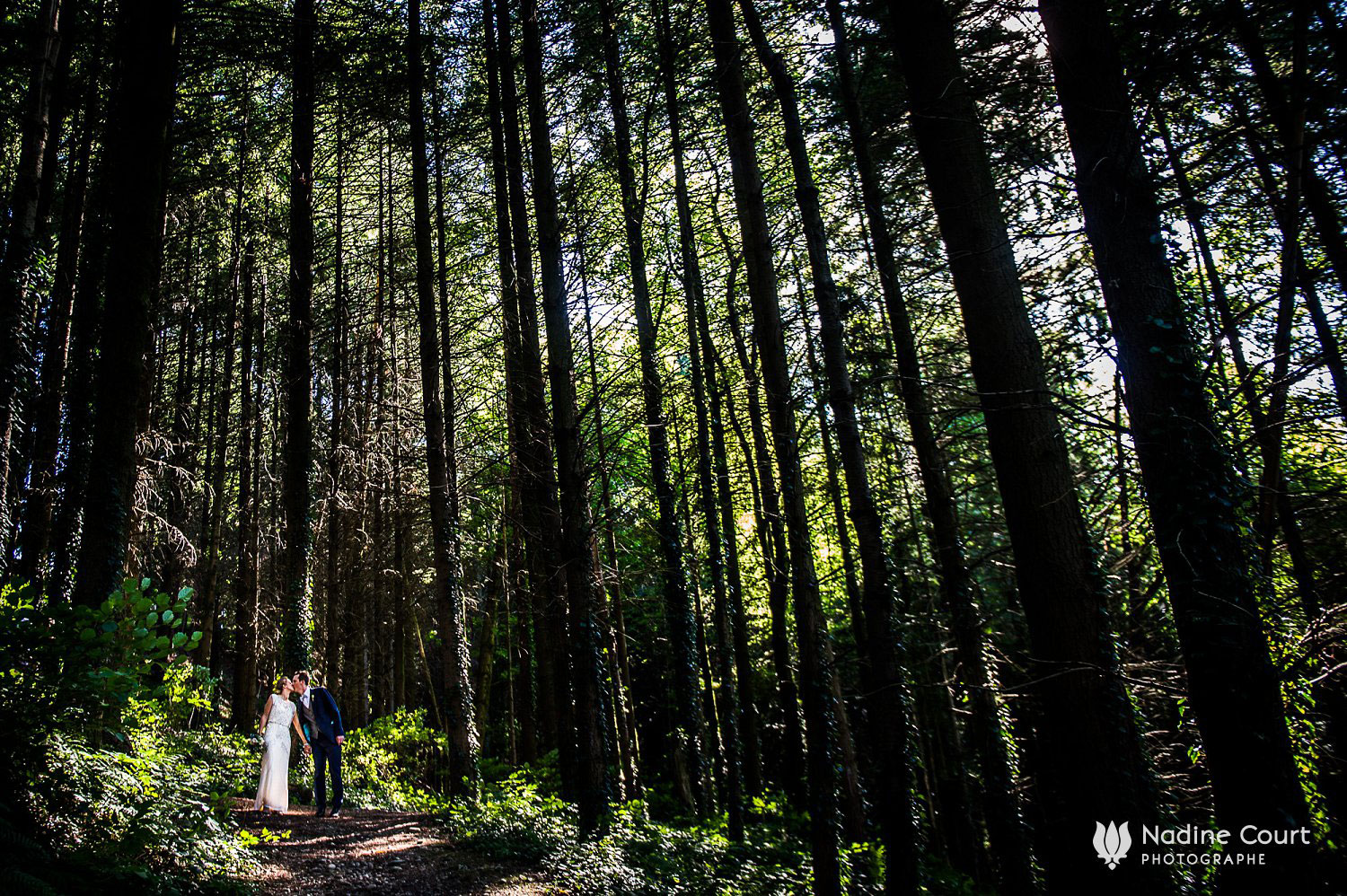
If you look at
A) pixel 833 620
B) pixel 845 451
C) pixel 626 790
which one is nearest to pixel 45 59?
pixel 845 451

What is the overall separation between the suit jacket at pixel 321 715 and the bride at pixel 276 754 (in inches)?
8.9

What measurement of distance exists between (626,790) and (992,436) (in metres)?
12.0

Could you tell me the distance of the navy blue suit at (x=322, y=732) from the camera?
914 centimetres

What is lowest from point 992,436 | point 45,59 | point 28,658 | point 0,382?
point 28,658

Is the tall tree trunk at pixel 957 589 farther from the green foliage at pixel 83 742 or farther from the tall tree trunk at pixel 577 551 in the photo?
the green foliage at pixel 83 742

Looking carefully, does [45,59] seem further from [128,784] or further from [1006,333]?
[1006,333]

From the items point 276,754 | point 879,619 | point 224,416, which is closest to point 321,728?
point 276,754

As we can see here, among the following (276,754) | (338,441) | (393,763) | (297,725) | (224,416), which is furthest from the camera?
(224,416)

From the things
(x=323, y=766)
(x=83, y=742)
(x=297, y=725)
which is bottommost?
(x=323, y=766)

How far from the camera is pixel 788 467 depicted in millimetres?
6457

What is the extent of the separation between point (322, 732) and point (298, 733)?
0.34 meters

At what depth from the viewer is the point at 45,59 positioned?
20.5ft

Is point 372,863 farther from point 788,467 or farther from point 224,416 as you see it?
point 224,416

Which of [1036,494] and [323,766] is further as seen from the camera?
[323,766]
